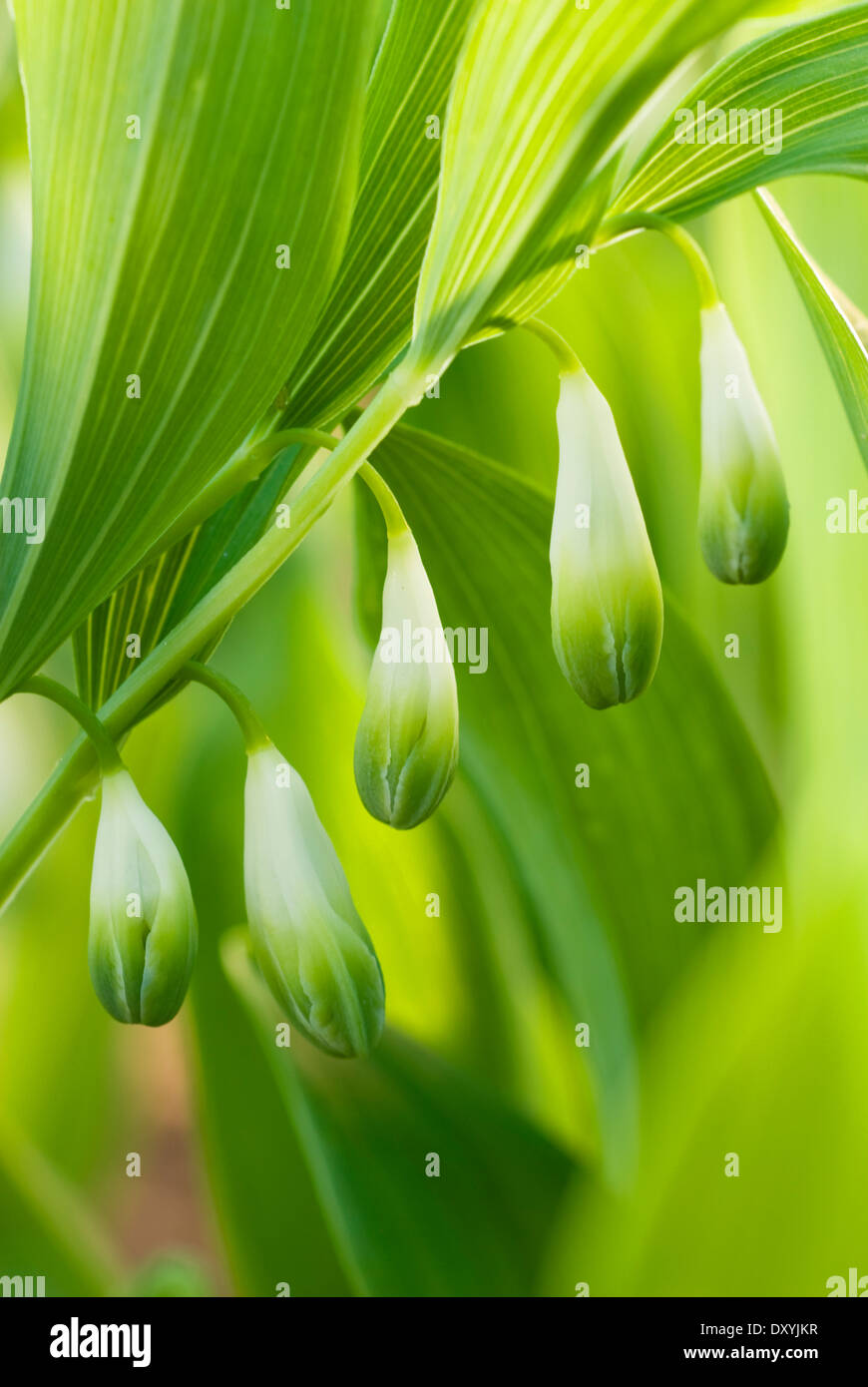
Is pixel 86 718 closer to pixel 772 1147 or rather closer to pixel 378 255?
pixel 378 255

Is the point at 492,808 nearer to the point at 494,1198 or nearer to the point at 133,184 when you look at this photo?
the point at 494,1198

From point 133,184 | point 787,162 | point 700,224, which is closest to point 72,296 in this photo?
point 133,184

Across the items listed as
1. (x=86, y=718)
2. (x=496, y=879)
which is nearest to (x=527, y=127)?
(x=86, y=718)

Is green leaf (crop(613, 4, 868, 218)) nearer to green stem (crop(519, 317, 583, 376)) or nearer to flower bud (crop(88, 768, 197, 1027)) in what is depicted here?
green stem (crop(519, 317, 583, 376))

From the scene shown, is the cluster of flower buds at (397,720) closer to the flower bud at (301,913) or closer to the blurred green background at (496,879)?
the flower bud at (301,913)

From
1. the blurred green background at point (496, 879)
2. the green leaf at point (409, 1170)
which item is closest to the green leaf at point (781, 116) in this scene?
the blurred green background at point (496, 879)
